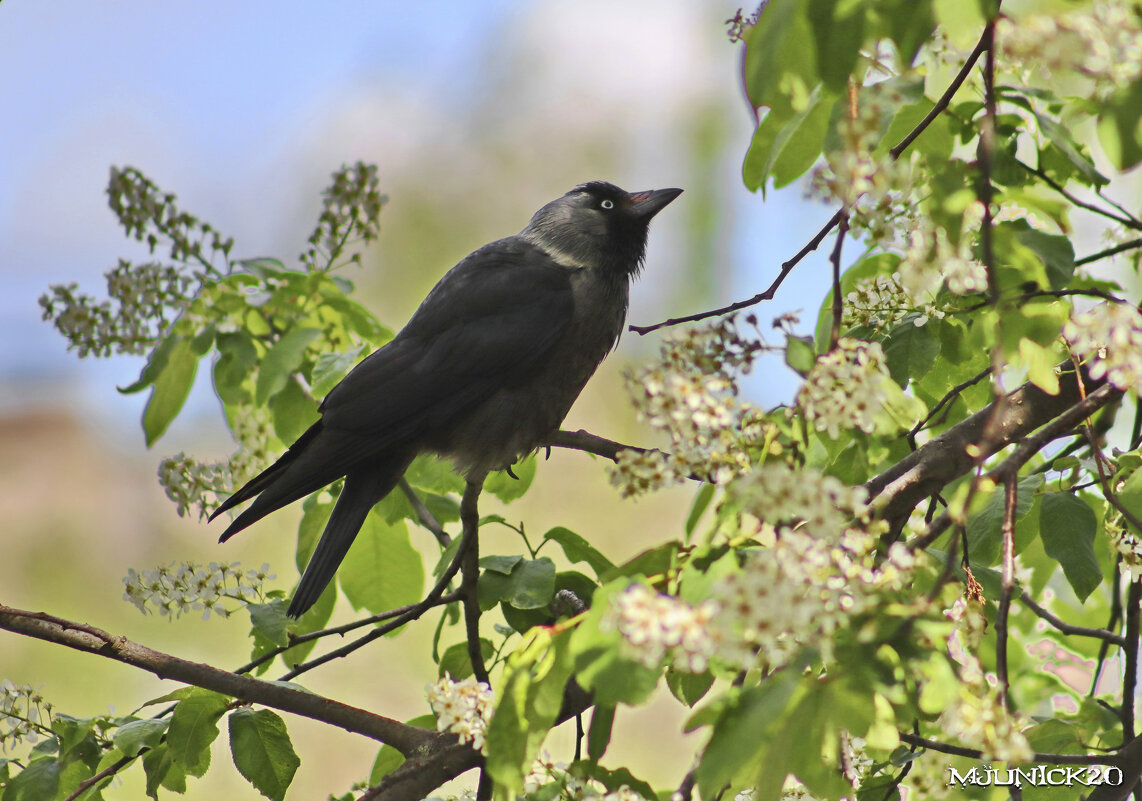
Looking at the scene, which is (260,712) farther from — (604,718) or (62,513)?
(62,513)

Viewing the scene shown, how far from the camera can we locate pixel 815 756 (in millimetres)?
814

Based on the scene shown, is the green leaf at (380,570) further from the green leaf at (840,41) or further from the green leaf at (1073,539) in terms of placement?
the green leaf at (840,41)

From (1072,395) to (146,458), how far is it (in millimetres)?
5498

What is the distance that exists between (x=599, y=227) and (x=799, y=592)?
2.01 meters

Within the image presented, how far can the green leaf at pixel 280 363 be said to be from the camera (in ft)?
6.09

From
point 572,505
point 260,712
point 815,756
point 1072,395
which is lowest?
point 815,756

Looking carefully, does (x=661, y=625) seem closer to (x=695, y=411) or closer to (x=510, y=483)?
(x=695, y=411)

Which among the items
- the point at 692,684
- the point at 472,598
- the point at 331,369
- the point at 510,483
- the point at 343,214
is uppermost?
the point at 343,214

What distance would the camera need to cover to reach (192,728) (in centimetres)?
136

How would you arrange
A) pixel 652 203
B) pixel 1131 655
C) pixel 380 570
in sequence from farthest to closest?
pixel 652 203 < pixel 380 570 < pixel 1131 655

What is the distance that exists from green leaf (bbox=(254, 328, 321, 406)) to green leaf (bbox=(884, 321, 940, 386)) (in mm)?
1038

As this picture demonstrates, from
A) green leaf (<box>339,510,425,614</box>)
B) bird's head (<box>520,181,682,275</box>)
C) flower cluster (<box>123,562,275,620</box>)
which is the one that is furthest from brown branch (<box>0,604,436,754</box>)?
bird's head (<box>520,181,682,275</box>)

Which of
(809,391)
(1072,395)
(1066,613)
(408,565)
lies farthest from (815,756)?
(1066,613)

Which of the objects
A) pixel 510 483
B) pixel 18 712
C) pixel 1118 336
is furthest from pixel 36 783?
pixel 1118 336
